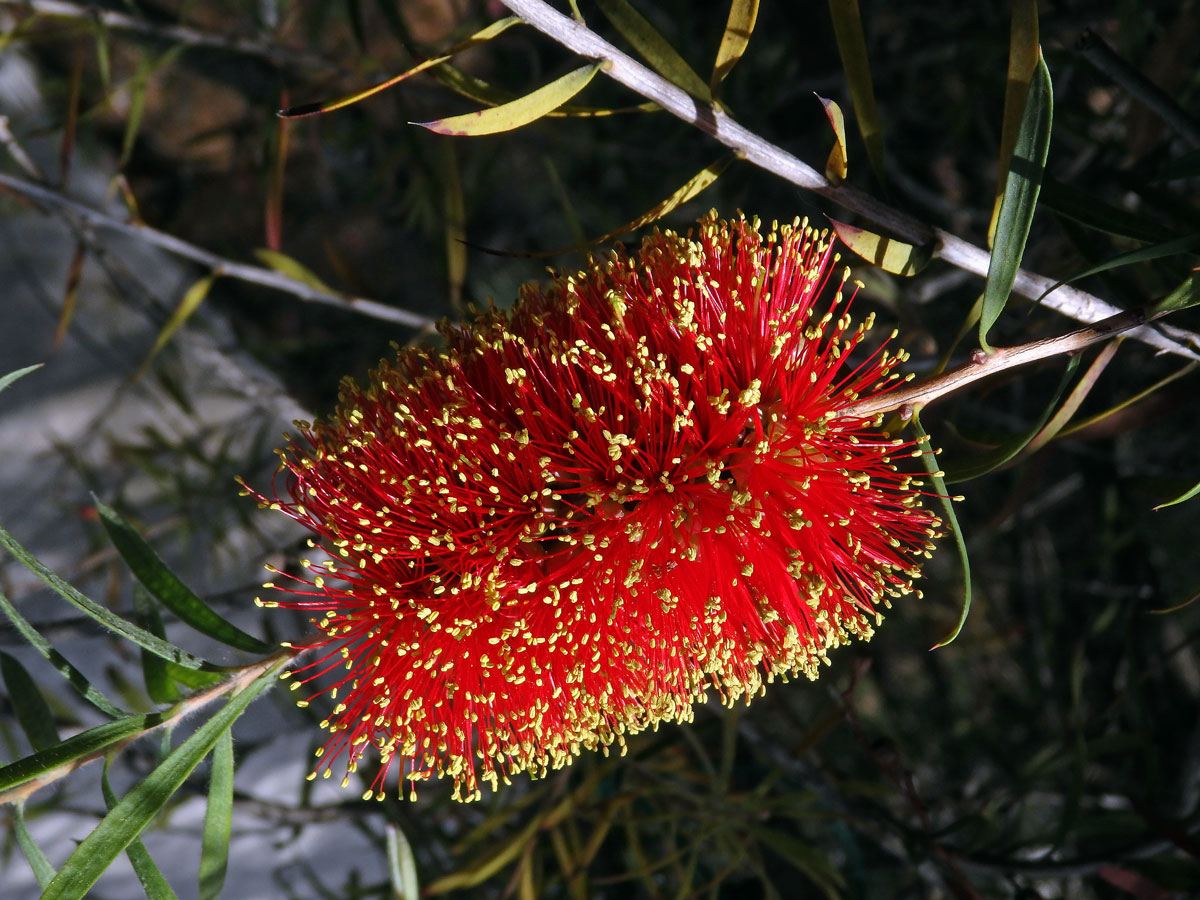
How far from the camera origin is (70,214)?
924 millimetres

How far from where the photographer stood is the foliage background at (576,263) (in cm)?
85

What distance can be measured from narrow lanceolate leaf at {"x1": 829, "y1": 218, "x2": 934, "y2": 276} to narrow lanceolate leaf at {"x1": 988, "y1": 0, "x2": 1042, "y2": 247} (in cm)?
4

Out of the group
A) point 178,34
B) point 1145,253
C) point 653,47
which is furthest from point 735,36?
point 178,34

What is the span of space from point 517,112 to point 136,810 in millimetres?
466

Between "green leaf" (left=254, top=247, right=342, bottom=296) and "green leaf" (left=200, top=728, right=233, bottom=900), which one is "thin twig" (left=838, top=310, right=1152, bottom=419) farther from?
"green leaf" (left=254, top=247, right=342, bottom=296)

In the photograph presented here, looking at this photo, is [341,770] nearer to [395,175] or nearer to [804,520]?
[395,175]

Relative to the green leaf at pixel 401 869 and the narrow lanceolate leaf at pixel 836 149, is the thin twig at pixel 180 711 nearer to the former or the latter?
the green leaf at pixel 401 869

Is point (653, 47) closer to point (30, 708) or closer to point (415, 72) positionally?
point (415, 72)

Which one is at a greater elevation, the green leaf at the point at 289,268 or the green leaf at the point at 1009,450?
the green leaf at the point at 289,268

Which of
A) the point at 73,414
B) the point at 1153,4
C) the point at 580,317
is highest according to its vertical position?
the point at 73,414

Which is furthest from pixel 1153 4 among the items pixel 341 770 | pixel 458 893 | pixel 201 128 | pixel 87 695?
pixel 201 128

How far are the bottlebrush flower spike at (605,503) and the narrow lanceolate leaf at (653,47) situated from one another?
0.31ft

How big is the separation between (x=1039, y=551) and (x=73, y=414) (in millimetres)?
2032

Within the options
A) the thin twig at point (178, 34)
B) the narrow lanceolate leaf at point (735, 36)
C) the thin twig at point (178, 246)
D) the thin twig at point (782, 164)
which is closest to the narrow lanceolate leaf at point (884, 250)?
the thin twig at point (782, 164)
